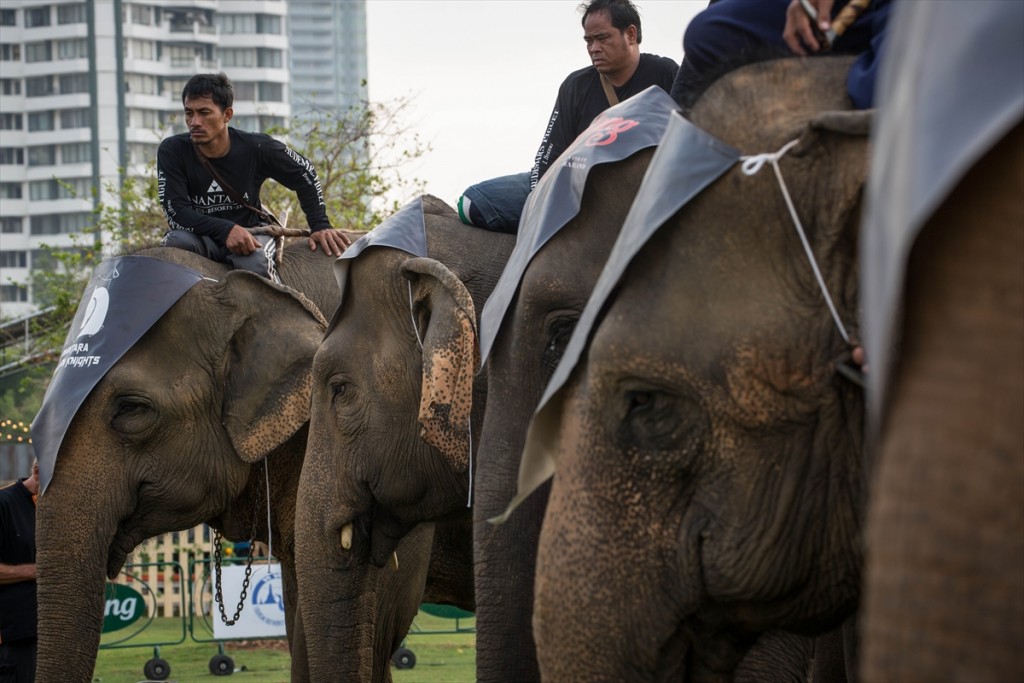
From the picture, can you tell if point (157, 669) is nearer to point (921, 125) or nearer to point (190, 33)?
point (921, 125)

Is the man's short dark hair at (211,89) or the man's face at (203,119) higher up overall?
the man's short dark hair at (211,89)

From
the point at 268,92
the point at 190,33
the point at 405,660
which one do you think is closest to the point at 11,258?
the point at 190,33

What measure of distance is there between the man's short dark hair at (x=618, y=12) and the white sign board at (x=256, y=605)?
769 centimetres

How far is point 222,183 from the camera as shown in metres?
7.88

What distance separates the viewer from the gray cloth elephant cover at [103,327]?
276 inches

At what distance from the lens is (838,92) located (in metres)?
2.85

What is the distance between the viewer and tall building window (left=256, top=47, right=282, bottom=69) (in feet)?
291

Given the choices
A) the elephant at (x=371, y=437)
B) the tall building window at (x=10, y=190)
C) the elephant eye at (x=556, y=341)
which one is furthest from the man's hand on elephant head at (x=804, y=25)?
the tall building window at (x=10, y=190)

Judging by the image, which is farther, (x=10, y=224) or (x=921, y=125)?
(x=10, y=224)

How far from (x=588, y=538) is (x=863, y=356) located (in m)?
0.55

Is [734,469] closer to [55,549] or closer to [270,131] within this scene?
[55,549]

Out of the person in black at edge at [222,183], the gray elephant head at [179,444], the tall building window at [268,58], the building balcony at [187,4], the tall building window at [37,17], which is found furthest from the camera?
the tall building window at [268,58]

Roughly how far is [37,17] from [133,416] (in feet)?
262

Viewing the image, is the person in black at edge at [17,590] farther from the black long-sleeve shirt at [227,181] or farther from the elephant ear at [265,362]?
the black long-sleeve shirt at [227,181]
